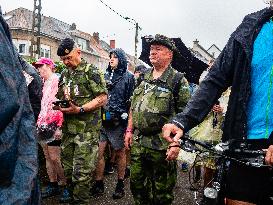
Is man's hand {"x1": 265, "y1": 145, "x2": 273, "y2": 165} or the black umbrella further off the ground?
the black umbrella

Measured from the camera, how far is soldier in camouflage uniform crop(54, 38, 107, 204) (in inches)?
190

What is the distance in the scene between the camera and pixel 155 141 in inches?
179

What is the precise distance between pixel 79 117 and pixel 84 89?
384mm

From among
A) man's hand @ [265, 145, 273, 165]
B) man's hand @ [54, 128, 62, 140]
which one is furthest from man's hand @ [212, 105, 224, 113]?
man's hand @ [265, 145, 273, 165]

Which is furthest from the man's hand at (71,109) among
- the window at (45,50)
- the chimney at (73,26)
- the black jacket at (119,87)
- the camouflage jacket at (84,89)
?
the chimney at (73,26)

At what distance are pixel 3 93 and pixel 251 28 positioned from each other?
5.52 ft

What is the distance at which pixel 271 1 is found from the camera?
2.57m

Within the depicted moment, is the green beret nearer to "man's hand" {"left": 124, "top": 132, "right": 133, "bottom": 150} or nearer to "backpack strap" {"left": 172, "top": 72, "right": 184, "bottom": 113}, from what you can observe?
"man's hand" {"left": 124, "top": 132, "right": 133, "bottom": 150}

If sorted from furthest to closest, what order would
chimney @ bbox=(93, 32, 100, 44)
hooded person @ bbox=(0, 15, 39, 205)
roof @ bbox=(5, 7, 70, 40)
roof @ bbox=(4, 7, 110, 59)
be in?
1. chimney @ bbox=(93, 32, 100, 44)
2. roof @ bbox=(4, 7, 110, 59)
3. roof @ bbox=(5, 7, 70, 40)
4. hooded person @ bbox=(0, 15, 39, 205)

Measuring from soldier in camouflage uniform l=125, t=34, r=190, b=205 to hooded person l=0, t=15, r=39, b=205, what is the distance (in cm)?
280

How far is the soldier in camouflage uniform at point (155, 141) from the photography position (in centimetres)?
454

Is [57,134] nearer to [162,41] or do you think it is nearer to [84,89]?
[84,89]

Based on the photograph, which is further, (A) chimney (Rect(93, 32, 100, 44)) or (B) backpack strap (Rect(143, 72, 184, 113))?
(A) chimney (Rect(93, 32, 100, 44))

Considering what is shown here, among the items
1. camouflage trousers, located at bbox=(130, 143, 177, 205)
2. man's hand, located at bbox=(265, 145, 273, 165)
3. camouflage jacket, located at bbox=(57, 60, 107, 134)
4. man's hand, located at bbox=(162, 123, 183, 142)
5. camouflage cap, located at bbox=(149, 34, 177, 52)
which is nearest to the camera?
man's hand, located at bbox=(265, 145, 273, 165)
